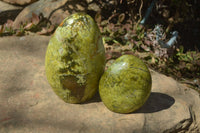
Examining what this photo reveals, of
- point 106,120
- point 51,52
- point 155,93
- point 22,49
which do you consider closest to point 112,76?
point 106,120

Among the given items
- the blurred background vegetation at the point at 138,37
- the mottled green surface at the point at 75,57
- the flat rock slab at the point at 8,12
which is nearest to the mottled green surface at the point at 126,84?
the mottled green surface at the point at 75,57

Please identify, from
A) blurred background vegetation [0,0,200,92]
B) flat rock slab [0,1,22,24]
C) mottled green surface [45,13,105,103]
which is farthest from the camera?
flat rock slab [0,1,22,24]

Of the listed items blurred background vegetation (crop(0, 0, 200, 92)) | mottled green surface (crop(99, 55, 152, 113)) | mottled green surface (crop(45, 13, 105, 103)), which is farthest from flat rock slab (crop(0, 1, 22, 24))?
mottled green surface (crop(99, 55, 152, 113))

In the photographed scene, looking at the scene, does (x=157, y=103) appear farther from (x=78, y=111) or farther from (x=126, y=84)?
(x=78, y=111)

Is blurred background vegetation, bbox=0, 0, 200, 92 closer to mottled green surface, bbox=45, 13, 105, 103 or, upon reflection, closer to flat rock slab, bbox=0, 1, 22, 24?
flat rock slab, bbox=0, 1, 22, 24

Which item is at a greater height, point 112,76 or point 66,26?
point 66,26

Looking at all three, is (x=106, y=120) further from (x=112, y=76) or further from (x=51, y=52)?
(x=51, y=52)
